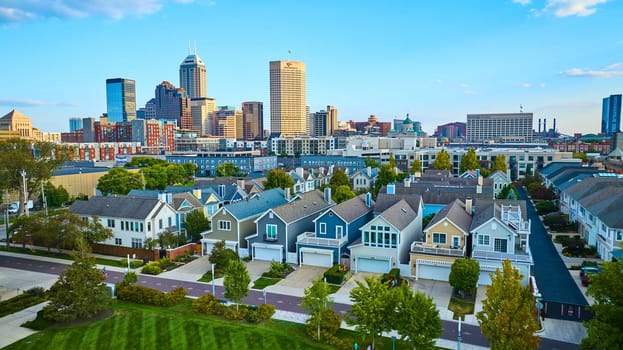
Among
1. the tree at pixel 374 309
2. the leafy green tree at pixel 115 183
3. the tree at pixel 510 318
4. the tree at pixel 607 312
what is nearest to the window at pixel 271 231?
the tree at pixel 374 309

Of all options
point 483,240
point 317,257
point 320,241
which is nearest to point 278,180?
point 320,241

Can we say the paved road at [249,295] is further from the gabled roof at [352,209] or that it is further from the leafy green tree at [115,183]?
the leafy green tree at [115,183]

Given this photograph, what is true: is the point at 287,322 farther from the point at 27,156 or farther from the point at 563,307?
the point at 27,156

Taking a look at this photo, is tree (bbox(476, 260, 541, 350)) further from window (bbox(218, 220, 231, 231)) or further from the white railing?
window (bbox(218, 220, 231, 231))

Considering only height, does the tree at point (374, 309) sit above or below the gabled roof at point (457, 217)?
below

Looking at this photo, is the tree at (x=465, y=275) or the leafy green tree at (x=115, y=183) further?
the leafy green tree at (x=115, y=183)

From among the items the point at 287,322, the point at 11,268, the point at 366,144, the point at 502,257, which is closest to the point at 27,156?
the point at 11,268
